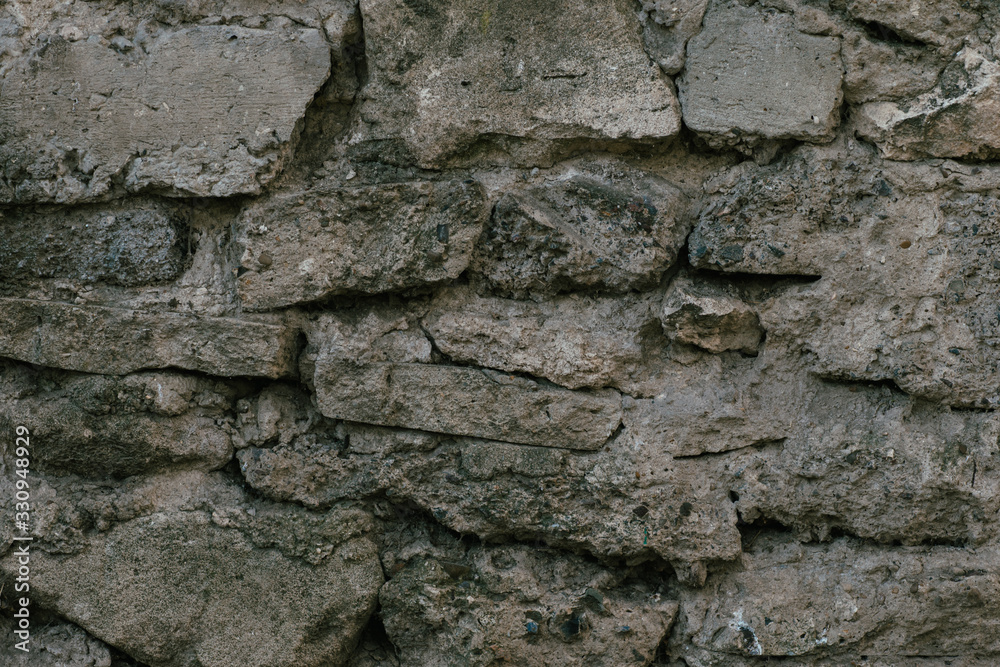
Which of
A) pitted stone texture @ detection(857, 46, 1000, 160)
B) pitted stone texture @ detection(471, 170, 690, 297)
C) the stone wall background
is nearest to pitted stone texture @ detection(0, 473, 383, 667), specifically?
the stone wall background

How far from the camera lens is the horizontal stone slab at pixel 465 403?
66.3 inches

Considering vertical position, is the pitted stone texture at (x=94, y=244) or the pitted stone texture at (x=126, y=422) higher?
the pitted stone texture at (x=94, y=244)

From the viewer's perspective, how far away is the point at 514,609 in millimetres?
1687

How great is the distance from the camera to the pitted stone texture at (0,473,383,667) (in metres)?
1.75

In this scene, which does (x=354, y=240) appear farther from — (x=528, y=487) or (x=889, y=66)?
(x=889, y=66)

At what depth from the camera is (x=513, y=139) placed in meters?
1.71

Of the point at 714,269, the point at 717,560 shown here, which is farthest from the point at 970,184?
the point at 717,560

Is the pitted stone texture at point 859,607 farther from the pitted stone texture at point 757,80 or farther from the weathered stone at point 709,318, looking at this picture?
the pitted stone texture at point 757,80

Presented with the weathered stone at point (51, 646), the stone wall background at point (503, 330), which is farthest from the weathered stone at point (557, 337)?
the weathered stone at point (51, 646)

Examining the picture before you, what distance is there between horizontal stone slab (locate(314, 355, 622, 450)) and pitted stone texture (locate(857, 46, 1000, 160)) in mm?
718

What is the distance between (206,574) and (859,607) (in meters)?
1.31

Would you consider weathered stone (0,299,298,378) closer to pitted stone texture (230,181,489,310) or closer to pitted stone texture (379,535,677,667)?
pitted stone texture (230,181,489,310)

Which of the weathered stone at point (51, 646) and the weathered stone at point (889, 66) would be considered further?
the weathered stone at point (51, 646)

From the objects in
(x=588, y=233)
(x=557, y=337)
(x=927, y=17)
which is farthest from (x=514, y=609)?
(x=927, y=17)
